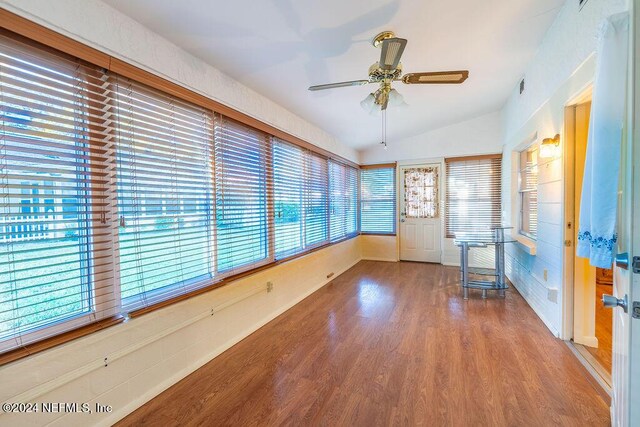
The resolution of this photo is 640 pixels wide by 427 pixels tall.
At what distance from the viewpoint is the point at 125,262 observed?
5.74ft

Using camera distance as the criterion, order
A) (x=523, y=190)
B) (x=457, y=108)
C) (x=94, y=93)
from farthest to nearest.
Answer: (x=457, y=108) < (x=523, y=190) < (x=94, y=93)

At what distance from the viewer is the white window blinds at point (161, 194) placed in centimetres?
178

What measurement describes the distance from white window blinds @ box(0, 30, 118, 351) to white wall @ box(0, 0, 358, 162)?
159 millimetres

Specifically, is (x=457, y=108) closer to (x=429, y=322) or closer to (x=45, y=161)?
(x=429, y=322)

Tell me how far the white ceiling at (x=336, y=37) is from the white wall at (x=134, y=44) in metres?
0.07

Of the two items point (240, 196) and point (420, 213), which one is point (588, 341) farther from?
point (420, 213)

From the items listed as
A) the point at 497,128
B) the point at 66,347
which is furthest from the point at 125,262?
the point at 497,128

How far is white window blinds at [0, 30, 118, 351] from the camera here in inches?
51.3

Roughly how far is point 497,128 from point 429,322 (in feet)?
13.2

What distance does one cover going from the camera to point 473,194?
536 centimetres

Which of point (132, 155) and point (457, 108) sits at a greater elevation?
point (457, 108)

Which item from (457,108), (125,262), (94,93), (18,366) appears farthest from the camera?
(457,108)

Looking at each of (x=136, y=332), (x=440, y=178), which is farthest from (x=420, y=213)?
(x=136, y=332)

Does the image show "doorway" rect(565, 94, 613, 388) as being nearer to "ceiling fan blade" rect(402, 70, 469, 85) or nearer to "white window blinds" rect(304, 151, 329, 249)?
"ceiling fan blade" rect(402, 70, 469, 85)
